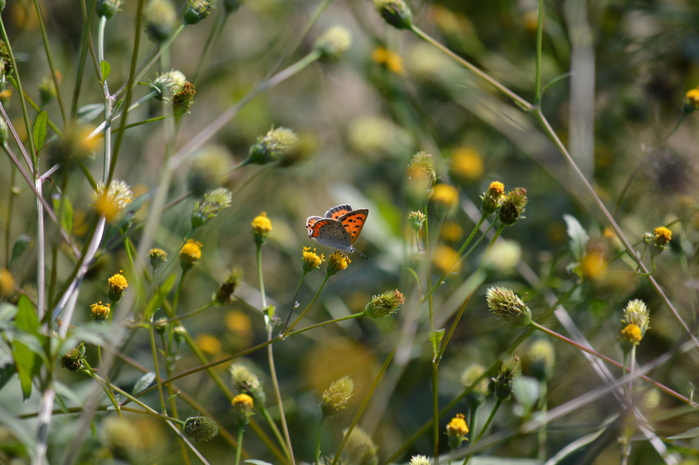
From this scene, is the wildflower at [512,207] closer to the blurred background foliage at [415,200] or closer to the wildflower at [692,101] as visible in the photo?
the blurred background foliage at [415,200]

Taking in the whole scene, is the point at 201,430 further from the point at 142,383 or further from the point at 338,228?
the point at 338,228

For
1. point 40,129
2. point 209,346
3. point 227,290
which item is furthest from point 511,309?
point 209,346

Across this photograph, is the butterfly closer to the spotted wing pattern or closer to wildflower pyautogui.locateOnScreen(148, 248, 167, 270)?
the spotted wing pattern

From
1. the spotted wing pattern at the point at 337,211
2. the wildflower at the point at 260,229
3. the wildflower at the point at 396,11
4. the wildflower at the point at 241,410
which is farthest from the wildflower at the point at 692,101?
the wildflower at the point at 241,410

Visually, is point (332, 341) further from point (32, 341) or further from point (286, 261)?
point (32, 341)

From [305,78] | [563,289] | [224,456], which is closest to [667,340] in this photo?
[563,289]

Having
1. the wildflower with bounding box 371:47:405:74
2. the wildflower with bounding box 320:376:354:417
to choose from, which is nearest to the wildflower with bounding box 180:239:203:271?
the wildflower with bounding box 320:376:354:417

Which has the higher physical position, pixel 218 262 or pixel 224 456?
pixel 218 262
